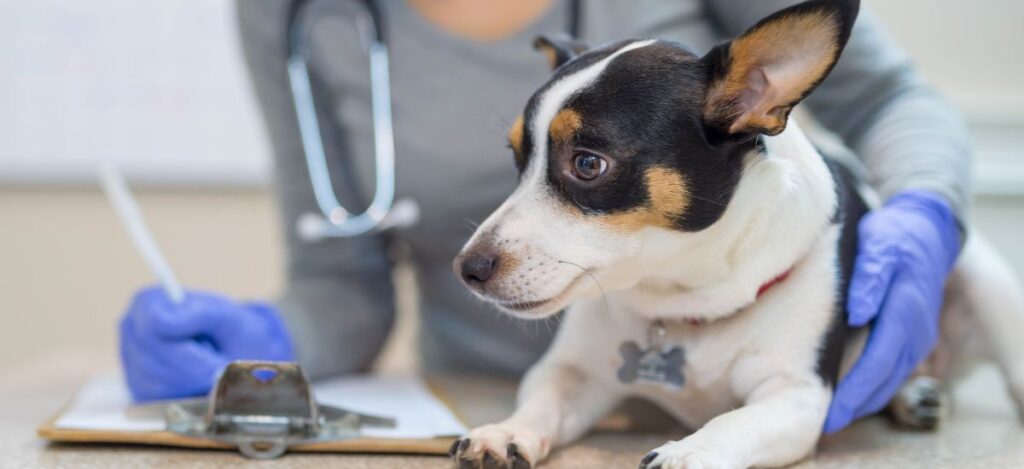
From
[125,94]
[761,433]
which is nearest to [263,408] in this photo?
[761,433]

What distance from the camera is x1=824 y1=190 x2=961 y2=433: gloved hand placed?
1.12 metres

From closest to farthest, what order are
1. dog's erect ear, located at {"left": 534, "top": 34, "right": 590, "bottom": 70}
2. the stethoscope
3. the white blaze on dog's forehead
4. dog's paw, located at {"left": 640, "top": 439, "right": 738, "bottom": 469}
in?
dog's paw, located at {"left": 640, "top": 439, "right": 738, "bottom": 469} → the white blaze on dog's forehead → dog's erect ear, located at {"left": 534, "top": 34, "right": 590, "bottom": 70} → the stethoscope

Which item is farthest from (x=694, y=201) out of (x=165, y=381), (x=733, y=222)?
(x=165, y=381)

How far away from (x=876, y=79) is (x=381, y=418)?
2.53 ft

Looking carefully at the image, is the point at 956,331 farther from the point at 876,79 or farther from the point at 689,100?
the point at 689,100

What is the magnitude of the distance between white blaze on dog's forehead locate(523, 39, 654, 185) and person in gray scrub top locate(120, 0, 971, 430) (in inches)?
Result: 12.3

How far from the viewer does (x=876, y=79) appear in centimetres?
139

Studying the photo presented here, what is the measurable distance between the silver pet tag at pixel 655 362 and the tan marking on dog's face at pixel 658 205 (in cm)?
16

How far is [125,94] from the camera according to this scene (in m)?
2.48

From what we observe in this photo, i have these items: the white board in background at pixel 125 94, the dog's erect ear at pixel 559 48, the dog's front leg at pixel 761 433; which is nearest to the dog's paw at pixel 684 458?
the dog's front leg at pixel 761 433

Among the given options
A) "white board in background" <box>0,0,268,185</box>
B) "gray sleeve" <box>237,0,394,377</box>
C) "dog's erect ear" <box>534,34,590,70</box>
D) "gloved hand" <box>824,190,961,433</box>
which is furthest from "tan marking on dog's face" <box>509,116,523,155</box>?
"white board in background" <box>0,0,268,185</box>

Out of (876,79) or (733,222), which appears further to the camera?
(876,79)

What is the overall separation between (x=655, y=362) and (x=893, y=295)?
27 centimetres

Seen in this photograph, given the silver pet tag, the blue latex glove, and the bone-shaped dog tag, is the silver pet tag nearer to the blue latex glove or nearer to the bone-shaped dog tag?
the bone-shaped dog tag
